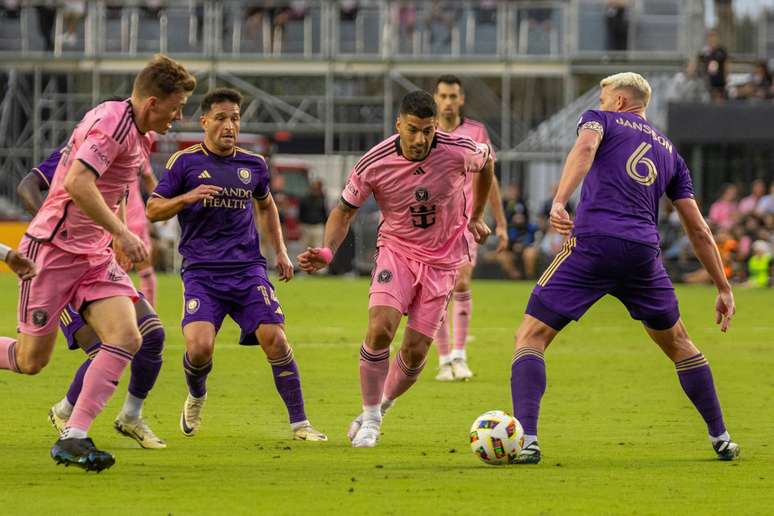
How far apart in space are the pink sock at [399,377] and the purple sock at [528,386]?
1.31 meters

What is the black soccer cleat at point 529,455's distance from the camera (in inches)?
345

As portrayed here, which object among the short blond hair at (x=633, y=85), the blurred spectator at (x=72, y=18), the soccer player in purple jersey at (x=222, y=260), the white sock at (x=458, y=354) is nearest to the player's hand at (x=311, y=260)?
the soccer player in purple jersey at (x=222, y=260)

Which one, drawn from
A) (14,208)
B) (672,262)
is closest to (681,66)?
(672,262)

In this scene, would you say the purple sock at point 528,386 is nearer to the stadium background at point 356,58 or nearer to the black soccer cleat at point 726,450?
the black soccer cleat at point 726,450

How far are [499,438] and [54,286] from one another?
255 cm

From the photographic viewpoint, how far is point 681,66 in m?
36.0

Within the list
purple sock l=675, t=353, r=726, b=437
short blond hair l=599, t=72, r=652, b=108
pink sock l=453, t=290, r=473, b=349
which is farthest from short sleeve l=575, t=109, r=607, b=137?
pink sock l=453, t=290, r=473, b=349

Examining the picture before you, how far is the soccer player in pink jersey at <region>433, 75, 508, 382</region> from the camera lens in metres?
13.7

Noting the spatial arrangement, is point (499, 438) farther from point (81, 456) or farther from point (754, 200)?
point (754, 200)

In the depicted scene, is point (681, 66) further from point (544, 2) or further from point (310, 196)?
point (310, 196)

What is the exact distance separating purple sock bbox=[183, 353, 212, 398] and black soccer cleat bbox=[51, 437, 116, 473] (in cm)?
178

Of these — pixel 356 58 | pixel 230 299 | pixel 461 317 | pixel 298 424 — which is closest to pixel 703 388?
pixel 298 424

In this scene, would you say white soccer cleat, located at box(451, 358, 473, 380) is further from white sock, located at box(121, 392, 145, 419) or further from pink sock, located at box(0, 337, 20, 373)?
pink sock, located at box(0, 337, 20, 373)

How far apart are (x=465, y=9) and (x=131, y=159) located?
92.2 feet
